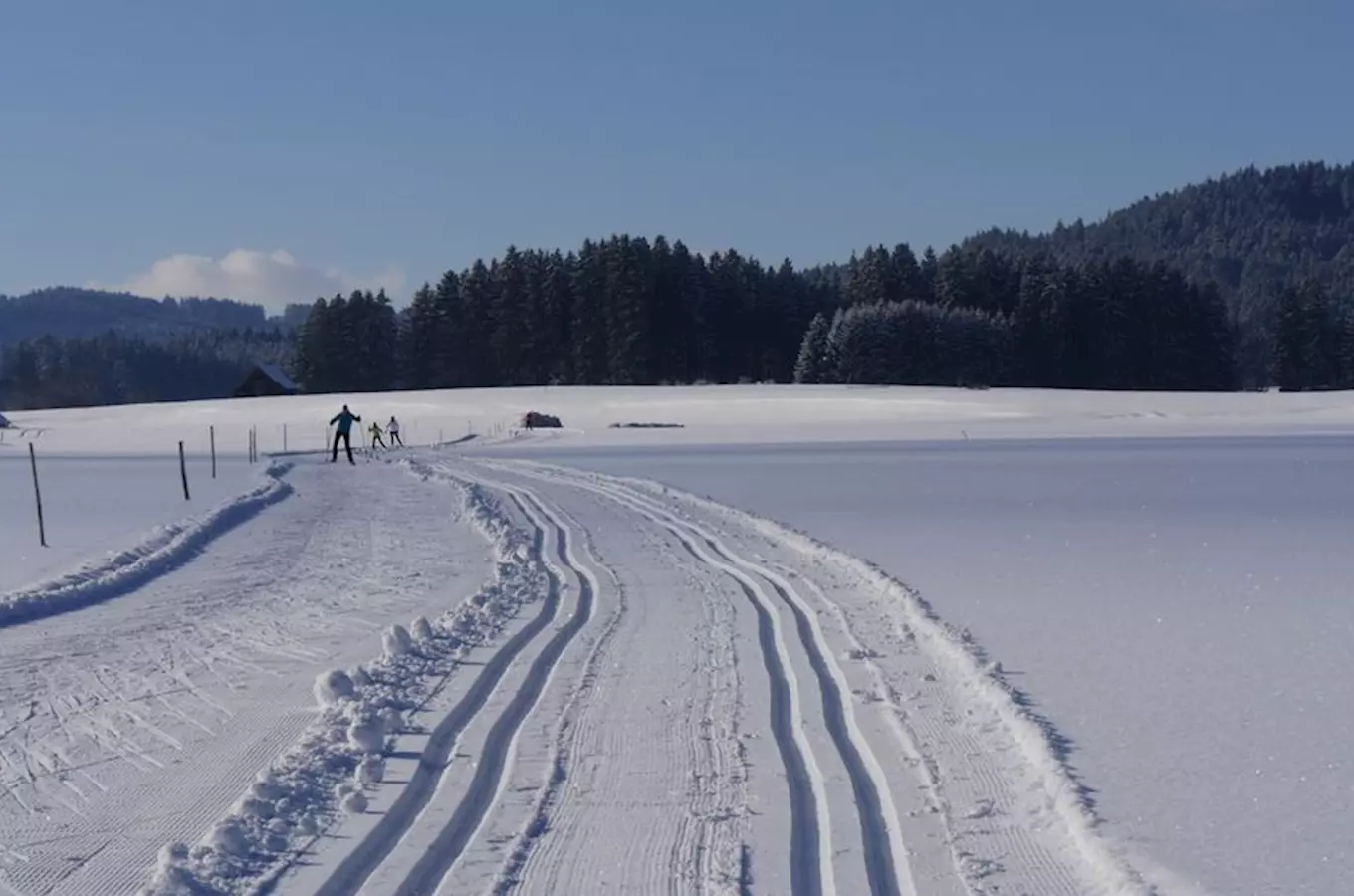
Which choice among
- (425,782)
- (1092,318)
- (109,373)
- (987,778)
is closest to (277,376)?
(1092,318)

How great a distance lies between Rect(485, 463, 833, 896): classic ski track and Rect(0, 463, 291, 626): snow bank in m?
5.93

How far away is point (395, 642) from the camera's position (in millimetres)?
10320

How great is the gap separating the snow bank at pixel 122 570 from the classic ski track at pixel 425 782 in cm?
434

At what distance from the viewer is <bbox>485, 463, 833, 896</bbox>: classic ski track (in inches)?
225

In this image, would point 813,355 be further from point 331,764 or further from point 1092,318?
point 331,764

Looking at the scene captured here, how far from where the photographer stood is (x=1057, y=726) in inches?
311

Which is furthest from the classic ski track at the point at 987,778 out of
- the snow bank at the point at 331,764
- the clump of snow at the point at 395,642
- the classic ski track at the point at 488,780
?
the clump of snow at the point at 395,642

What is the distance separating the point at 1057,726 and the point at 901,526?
11.5 m

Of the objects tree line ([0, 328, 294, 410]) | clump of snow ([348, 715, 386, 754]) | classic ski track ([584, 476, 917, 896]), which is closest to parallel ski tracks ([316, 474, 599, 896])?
clump of snow ([348, 715, 386, 754])

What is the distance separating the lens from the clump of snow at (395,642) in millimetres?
10180

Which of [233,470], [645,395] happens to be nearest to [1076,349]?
[645,395]

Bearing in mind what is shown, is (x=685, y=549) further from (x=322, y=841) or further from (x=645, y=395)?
(x=645, y=395)

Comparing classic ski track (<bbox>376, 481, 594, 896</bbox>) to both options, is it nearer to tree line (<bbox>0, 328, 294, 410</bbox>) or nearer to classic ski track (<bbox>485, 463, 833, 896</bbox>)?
classic ski track (<bbox>485, 463, 833, 896</bbox>)

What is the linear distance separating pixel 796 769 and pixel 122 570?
9.68 meters
